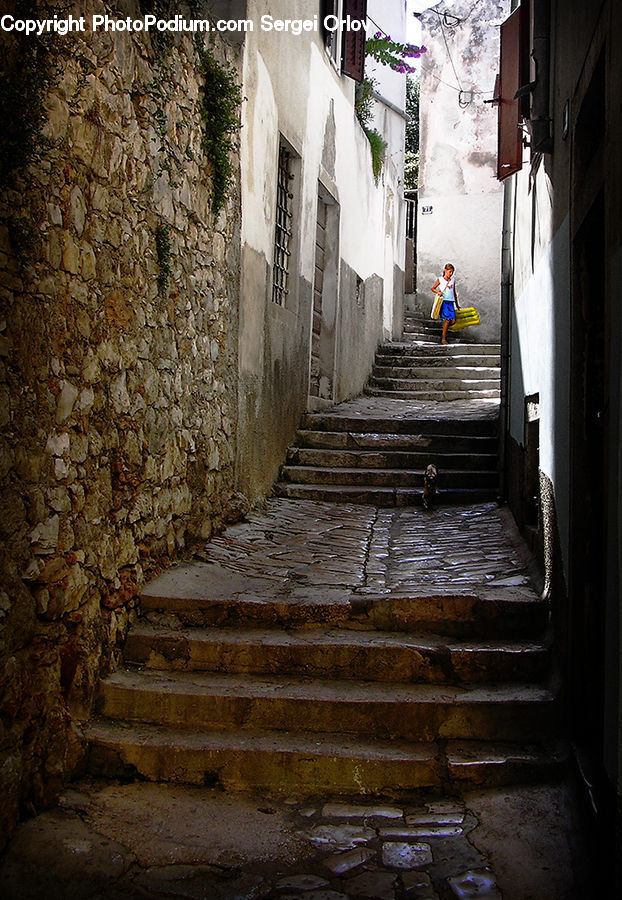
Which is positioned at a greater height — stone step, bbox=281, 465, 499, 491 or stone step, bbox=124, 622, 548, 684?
stone step, bbox=281, 465, 499, 491

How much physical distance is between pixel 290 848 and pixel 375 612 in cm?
150

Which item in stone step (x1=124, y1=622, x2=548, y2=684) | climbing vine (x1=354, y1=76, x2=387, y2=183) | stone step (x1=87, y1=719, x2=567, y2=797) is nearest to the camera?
stone step (x1=87, y1=719, x2=567, y2=797)

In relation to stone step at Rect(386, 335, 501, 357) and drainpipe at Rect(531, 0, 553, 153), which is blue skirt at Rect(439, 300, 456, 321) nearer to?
stone step at Rect(386, 335, 501, 357)

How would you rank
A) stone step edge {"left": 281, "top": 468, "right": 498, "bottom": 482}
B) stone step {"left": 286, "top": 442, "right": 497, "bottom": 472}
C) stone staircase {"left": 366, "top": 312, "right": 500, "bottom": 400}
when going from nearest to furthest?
stone step edge {"left": 281, "top": 468, "right": 498, "bottom": 482} → stone step {"left": 286, "top": 442, "right": 497, "bottom": 472} → stone staircase {"left": 366, "top": 312, "right": 500, "bottom": 400}

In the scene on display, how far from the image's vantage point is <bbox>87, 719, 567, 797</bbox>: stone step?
11.4 feet

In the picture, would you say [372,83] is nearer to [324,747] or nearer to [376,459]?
[376,459]

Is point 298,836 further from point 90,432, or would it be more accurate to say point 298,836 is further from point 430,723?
point 90,432

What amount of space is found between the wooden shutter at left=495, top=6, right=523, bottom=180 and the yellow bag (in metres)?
8.85

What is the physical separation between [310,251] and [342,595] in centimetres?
515

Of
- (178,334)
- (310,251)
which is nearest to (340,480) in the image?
(310,251)

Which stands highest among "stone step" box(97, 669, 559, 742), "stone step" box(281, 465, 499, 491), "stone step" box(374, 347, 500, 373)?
"stone step" box(374, 347, 500, 373)

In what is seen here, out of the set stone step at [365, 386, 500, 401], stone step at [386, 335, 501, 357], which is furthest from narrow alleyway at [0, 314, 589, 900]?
stone step at [386, 335, 501, 357]

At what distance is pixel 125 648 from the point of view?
4191mm

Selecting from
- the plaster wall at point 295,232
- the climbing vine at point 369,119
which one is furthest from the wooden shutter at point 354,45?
the climbing vine at point 369,119
